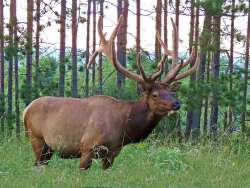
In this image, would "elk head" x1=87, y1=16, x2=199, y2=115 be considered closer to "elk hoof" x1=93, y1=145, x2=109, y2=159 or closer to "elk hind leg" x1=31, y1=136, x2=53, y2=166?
"elk hoof" x1=93, y1=145, x2=109, y2=159

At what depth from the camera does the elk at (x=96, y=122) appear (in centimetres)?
787

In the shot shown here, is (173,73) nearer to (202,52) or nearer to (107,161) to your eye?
(107,161)

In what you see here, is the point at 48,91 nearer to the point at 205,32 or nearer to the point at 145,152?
the point at 205,32

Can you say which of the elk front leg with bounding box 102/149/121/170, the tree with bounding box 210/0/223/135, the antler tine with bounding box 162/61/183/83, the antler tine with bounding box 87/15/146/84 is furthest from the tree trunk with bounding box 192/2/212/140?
the elk front leg with bounding box 102/149/121/170

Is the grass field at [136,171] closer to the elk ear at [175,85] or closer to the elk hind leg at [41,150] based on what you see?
the elk hind leg at [41,150]

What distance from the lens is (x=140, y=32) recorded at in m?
28.2

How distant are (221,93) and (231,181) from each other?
16133mm

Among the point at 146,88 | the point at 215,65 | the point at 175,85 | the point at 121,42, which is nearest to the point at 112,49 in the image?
the point at 146,88

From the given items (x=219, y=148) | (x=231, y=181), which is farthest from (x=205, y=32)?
(x=231, y=181)

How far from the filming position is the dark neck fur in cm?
814

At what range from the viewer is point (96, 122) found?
7.96 m

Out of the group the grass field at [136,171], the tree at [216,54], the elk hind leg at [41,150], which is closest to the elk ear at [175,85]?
the grass field at [136,171]

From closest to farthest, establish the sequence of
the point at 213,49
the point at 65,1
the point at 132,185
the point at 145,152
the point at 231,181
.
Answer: the point at 132,185, the point at 231,181, the point at 145,152, the point at 213,49, the point at 65,1

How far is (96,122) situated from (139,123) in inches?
23.7
